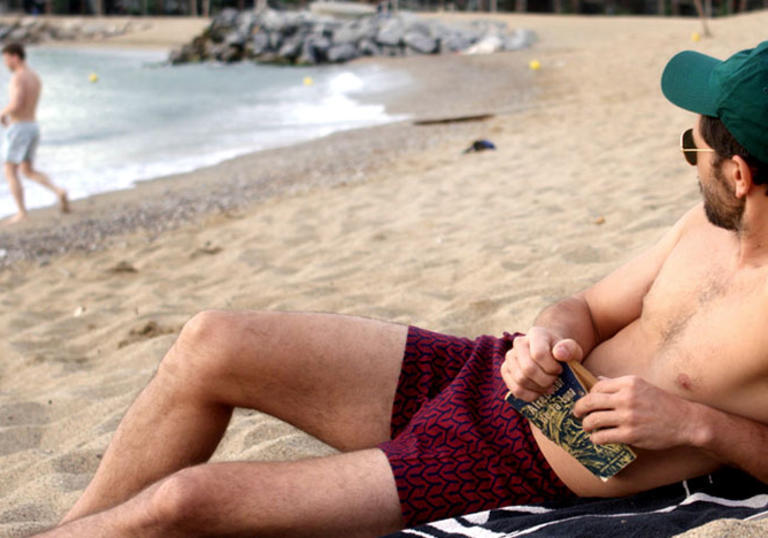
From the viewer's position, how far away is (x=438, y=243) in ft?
16.3

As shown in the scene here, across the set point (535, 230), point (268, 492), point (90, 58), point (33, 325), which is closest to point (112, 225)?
point (33, 325)

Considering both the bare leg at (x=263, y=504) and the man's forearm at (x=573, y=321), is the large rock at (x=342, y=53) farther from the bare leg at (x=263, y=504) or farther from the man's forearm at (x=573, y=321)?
the bare leg at (x=263, y=504)

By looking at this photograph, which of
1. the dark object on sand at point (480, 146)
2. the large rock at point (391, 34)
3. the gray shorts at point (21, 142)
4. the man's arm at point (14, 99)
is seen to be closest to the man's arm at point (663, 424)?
the dark object on sand at point (480, 146)

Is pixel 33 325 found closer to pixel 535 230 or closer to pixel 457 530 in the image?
pixel 535 230

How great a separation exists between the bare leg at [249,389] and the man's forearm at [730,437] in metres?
0.76

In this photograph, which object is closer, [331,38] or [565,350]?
[565,350]

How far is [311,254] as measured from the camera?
5152 millimetres

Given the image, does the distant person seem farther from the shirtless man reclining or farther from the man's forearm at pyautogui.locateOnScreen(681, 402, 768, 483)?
the man's forearm at pyautogui.locateOnScreen(681, 402, 768, 483)

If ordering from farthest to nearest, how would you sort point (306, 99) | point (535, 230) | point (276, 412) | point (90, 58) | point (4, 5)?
point (4, 5) < point (90, 58) < point (306, 99) < point (535, 230) < point (276, 412)

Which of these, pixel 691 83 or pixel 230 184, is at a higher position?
pixel 691 83

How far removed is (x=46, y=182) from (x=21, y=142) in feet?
2.65

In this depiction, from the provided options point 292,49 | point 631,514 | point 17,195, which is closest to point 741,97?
point 631,514

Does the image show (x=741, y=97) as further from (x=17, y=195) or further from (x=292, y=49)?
(x=292, y=49)

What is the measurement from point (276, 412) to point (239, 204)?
5.02 m
